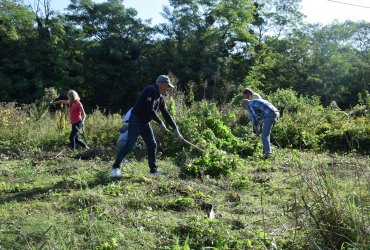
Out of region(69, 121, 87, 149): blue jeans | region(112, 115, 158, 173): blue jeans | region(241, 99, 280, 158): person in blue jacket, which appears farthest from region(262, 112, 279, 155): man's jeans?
region(69, 121, 87, 149): blue jeans

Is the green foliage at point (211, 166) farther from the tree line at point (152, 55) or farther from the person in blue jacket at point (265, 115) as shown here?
the tree line at point (152, 55)

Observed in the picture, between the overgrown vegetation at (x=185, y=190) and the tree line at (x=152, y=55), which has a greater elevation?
the tree line at (x=152, y=55)

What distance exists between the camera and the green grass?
399 cm

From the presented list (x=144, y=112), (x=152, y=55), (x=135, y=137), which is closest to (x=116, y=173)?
(x=135, y=137)

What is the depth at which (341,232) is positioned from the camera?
13.0 feet

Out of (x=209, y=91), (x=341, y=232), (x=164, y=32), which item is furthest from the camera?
(x=164, y=32)

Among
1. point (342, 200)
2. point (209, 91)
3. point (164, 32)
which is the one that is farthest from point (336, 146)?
point (164, 32)

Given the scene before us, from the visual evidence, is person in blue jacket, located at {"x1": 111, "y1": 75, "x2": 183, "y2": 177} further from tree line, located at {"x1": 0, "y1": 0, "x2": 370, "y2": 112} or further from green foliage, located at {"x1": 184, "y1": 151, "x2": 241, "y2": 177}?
tree line, located at {"x1": 0, "y1": 0, "x2": 370, "y2": 112}

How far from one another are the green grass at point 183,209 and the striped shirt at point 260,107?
6.28ft

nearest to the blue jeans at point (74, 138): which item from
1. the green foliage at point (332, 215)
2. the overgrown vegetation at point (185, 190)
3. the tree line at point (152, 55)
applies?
the overgrown vegetation at point (185, 190)

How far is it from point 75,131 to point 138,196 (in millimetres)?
5593

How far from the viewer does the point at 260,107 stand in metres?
10.3

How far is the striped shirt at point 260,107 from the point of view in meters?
10.2

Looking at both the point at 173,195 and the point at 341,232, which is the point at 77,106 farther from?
the point at 341,232
